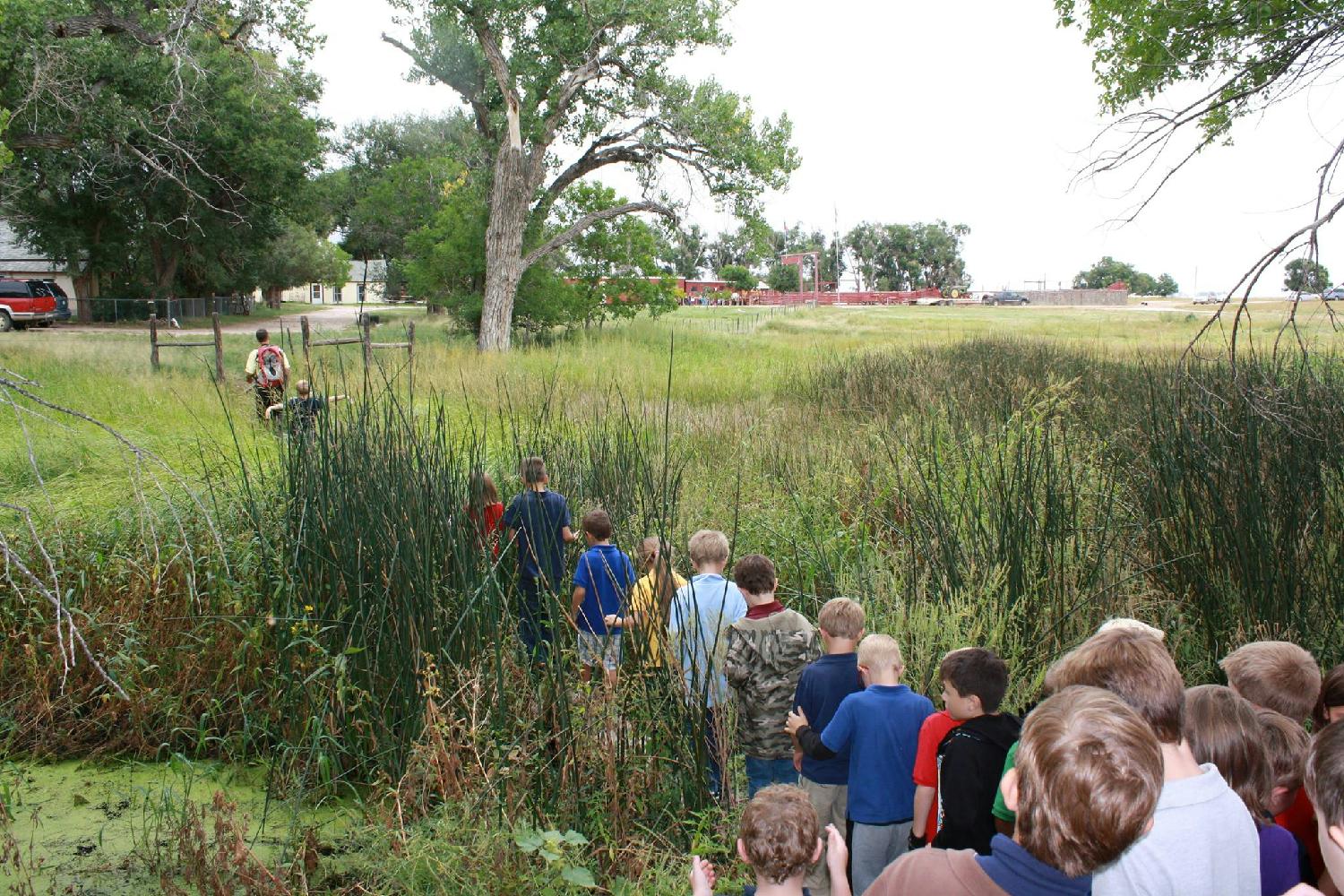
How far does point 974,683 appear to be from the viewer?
2453 mm

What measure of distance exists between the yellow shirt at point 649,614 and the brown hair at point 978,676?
1.04 m

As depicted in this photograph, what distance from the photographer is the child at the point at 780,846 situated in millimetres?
2080

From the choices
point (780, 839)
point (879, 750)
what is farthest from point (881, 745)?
point (780, 839)

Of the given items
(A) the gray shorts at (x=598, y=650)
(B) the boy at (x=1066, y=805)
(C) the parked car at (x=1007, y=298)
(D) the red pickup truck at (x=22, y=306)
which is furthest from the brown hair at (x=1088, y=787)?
(C) the parked car at (x=1007, y=298)

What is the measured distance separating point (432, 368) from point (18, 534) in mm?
8429

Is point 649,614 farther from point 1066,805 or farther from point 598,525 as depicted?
point 1066,805

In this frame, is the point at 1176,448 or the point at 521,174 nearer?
the point at 1176,448

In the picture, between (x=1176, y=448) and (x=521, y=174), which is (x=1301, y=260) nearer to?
(x=1176, y=448)

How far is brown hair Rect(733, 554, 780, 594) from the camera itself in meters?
3.12

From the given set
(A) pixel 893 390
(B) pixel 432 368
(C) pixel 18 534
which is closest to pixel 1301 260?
(A) pixel 893 390

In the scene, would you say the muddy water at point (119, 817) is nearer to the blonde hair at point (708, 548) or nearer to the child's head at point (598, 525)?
the child's head at point (598, 525)

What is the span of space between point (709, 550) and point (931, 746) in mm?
1134

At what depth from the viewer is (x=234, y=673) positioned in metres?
4.38

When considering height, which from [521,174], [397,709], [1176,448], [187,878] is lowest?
[187,878]
